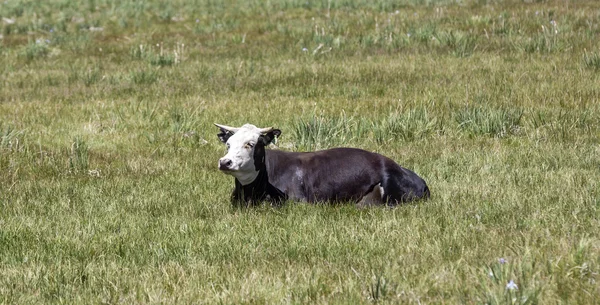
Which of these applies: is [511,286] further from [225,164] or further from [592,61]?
[592,61]

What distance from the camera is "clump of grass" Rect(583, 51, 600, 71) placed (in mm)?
12297

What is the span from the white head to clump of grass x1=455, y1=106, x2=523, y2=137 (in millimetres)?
3465

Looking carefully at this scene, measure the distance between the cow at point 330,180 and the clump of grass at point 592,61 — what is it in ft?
21.2

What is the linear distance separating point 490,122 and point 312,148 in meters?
2.06

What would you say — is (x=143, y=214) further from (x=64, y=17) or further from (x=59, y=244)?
(x=64, y=17)

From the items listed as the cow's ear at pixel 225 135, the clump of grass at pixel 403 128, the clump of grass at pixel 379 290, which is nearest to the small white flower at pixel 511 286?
the clump of grass at pixel 379 290

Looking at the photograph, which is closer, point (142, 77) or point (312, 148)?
point (312, 148)

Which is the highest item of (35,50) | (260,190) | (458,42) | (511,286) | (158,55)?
(511,286)

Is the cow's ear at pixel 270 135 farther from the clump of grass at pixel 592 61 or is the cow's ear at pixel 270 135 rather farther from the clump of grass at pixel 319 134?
the clump of grass at pixel 592 61

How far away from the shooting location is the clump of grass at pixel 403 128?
939 centimetres

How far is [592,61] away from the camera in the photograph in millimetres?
12352

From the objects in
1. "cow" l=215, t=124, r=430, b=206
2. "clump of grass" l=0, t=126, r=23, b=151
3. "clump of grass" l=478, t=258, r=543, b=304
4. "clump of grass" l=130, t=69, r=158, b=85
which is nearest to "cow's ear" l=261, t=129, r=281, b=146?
"cow" l=215, t=124, r=430, b=206

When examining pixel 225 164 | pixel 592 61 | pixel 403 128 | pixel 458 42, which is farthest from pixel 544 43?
pixel 225 164

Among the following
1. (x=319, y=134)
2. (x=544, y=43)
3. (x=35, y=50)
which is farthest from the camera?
(x=35, y=50)
